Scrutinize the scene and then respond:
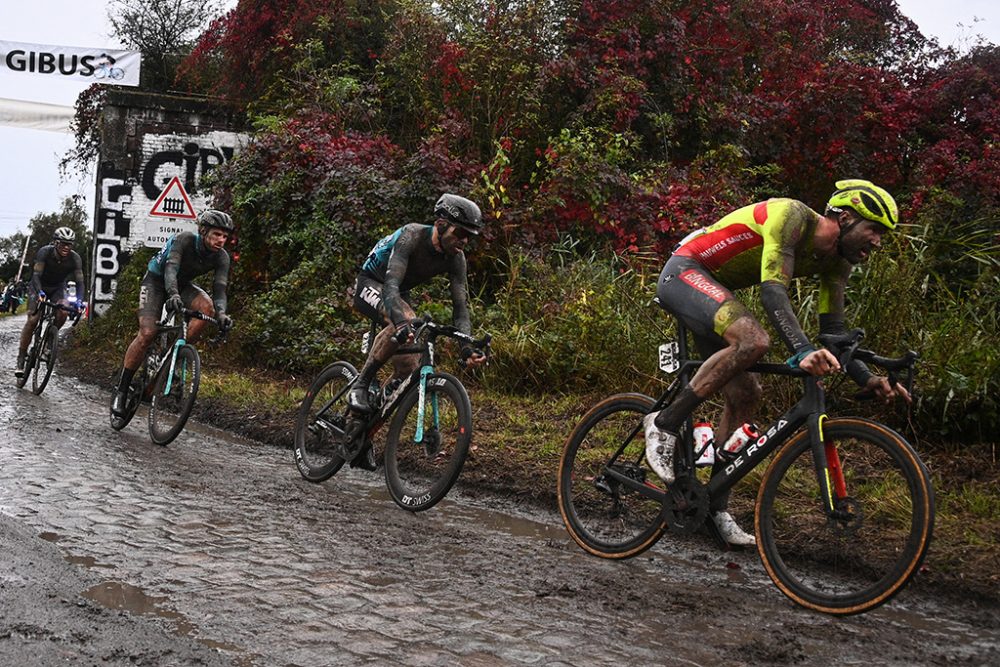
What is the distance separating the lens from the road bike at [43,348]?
41.4ft

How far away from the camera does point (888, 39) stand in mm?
20172

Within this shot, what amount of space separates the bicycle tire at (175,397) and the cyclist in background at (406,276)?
2.16 meters

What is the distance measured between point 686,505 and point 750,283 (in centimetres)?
128

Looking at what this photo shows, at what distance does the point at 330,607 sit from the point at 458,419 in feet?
7.70

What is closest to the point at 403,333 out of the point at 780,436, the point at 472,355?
the point at 472,355

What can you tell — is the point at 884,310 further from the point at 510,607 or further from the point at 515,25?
the point at 515,25

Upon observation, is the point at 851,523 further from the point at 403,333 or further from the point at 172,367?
the point at 172,367

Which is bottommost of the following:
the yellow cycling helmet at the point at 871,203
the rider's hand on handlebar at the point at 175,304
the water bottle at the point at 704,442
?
the water bottle at the point at 704,442

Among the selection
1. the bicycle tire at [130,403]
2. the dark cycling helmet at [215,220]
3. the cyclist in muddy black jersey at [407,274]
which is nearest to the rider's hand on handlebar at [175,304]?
the dark cycling helmet at [215,220]

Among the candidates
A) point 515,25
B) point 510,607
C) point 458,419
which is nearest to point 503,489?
point 458,419

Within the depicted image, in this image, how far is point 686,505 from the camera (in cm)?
548

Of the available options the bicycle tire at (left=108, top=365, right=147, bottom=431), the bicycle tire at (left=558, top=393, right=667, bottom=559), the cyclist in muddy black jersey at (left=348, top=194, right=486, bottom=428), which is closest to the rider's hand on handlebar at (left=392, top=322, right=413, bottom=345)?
the cyclist in muddy black jersey at (left=348, top=194, right=486, bottom=428)

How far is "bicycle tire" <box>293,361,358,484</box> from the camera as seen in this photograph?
25.5 ft

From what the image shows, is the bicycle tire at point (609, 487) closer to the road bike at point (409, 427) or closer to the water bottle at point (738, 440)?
the water bottle at point (738, 440)
